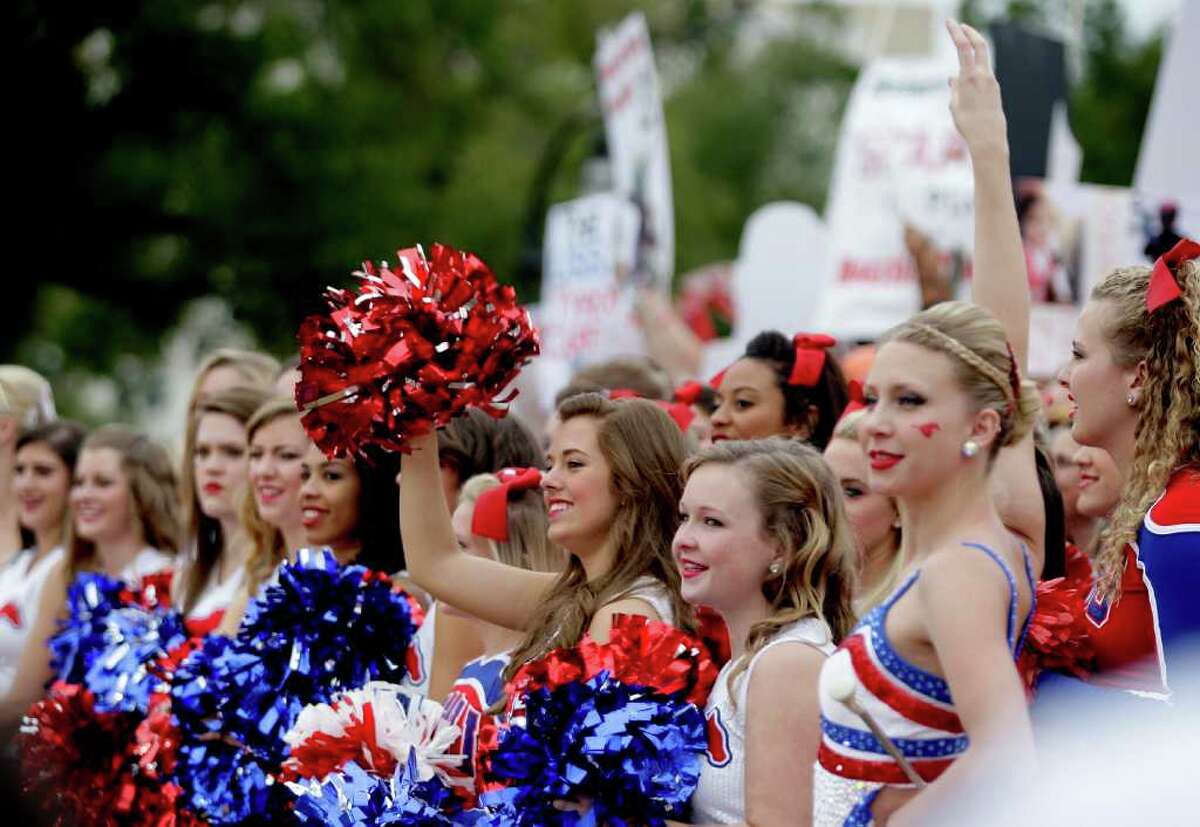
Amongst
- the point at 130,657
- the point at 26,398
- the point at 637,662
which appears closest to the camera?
the point at 637,662

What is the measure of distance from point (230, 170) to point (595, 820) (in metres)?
19.0

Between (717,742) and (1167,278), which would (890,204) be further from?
(717,742)

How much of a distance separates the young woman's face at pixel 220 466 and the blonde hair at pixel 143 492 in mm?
835

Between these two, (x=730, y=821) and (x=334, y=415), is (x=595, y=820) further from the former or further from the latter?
(x=334, y=415)

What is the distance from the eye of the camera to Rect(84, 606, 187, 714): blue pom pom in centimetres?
555

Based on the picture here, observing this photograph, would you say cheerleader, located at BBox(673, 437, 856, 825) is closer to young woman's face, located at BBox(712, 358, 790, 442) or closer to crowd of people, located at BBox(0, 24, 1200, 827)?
crowd of people, located at BBox(0, 24, 1200, 827)

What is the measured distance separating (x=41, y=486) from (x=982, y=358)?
525 cm

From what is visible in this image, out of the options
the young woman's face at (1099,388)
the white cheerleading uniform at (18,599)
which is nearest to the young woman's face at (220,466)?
the white cheerleading uniform at (18,599)

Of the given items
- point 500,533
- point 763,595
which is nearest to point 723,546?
point 763,595

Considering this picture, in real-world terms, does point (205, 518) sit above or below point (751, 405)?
above

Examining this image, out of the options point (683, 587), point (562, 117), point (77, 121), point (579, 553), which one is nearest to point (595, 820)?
point (683, 587)

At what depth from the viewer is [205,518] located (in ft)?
21.5

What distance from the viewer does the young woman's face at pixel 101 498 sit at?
7125 millimetres

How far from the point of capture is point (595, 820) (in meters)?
3.44
